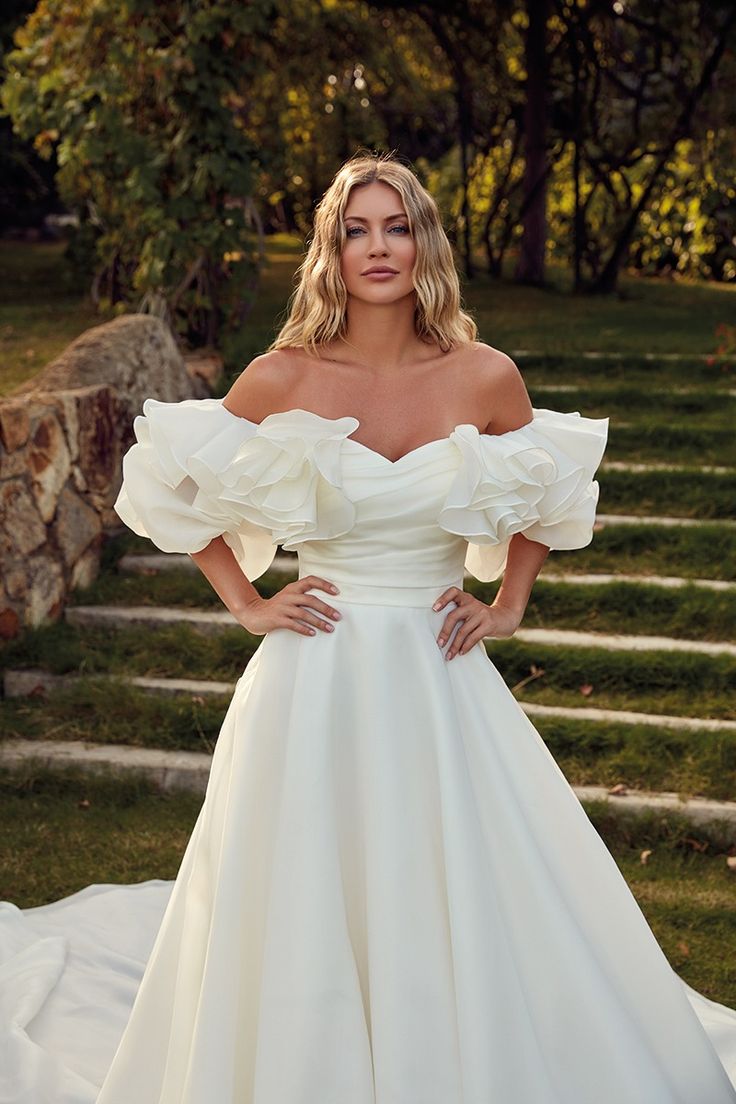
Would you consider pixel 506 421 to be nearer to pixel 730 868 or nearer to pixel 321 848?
pixel 321 848

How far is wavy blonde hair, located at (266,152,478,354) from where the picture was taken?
2.71 m

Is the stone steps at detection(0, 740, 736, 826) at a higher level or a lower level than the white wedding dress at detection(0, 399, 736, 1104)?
lower

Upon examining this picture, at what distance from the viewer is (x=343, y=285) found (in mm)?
2738

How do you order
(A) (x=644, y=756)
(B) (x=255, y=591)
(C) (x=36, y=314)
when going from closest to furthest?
1. (B) (x=255, y=591)
2. (A) (x=644, y=756)
3. (C) (x=36, y=314)

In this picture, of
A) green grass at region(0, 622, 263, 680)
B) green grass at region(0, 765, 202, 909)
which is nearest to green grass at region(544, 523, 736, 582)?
green grass at region(0, 622, 263, 680)

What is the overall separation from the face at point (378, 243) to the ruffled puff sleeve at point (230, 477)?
30cm

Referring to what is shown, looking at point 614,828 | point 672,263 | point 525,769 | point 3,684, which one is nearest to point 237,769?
point 525,769

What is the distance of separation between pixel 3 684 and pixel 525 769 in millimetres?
3506

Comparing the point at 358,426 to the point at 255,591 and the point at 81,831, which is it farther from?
the point at 81,831

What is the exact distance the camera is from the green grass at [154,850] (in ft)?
13.5

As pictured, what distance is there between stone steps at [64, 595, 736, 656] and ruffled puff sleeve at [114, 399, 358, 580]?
2.99 metres

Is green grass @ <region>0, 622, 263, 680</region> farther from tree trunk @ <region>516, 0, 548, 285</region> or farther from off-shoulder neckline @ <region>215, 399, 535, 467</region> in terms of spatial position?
tree trunk @ <region>516, 0, 548, 285</region>

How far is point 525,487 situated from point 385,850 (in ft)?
2.63

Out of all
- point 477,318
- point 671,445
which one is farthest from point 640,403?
point 477,318
